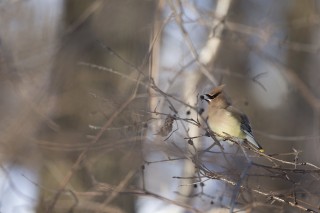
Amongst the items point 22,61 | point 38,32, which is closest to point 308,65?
point 38,32

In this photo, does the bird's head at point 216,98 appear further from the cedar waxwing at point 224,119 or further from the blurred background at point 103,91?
the blurred background at point 103,91

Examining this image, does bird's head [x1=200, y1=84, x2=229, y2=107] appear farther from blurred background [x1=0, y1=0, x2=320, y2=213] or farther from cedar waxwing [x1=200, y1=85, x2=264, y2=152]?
blurred background [x1=0, y1=0, x2=320, y2=213]

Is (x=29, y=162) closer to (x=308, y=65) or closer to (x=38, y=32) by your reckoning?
(x=38, y=32)

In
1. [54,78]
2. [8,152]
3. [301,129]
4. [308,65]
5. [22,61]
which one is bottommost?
[8,152]

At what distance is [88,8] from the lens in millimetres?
5863

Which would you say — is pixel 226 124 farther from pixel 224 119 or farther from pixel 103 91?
pixel 103 91

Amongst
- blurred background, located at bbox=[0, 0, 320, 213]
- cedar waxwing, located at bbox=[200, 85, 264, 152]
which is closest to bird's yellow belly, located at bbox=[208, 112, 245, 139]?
cedar waxwing, located at bbox=[200, 85, 264, 152]

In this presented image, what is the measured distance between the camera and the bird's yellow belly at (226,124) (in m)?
4.36

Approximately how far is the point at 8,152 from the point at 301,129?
6229 millimetres

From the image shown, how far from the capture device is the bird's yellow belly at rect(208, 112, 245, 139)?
14.3ft

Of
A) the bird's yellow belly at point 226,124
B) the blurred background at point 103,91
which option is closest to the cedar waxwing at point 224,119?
the bird's yellow belly at point 226,124

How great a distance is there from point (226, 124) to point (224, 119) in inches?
1.8

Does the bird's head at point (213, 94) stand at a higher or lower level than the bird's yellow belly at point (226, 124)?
higher

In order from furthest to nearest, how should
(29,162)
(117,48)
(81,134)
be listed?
1. (117,48)
2. (29,162)
3. (81,134)
